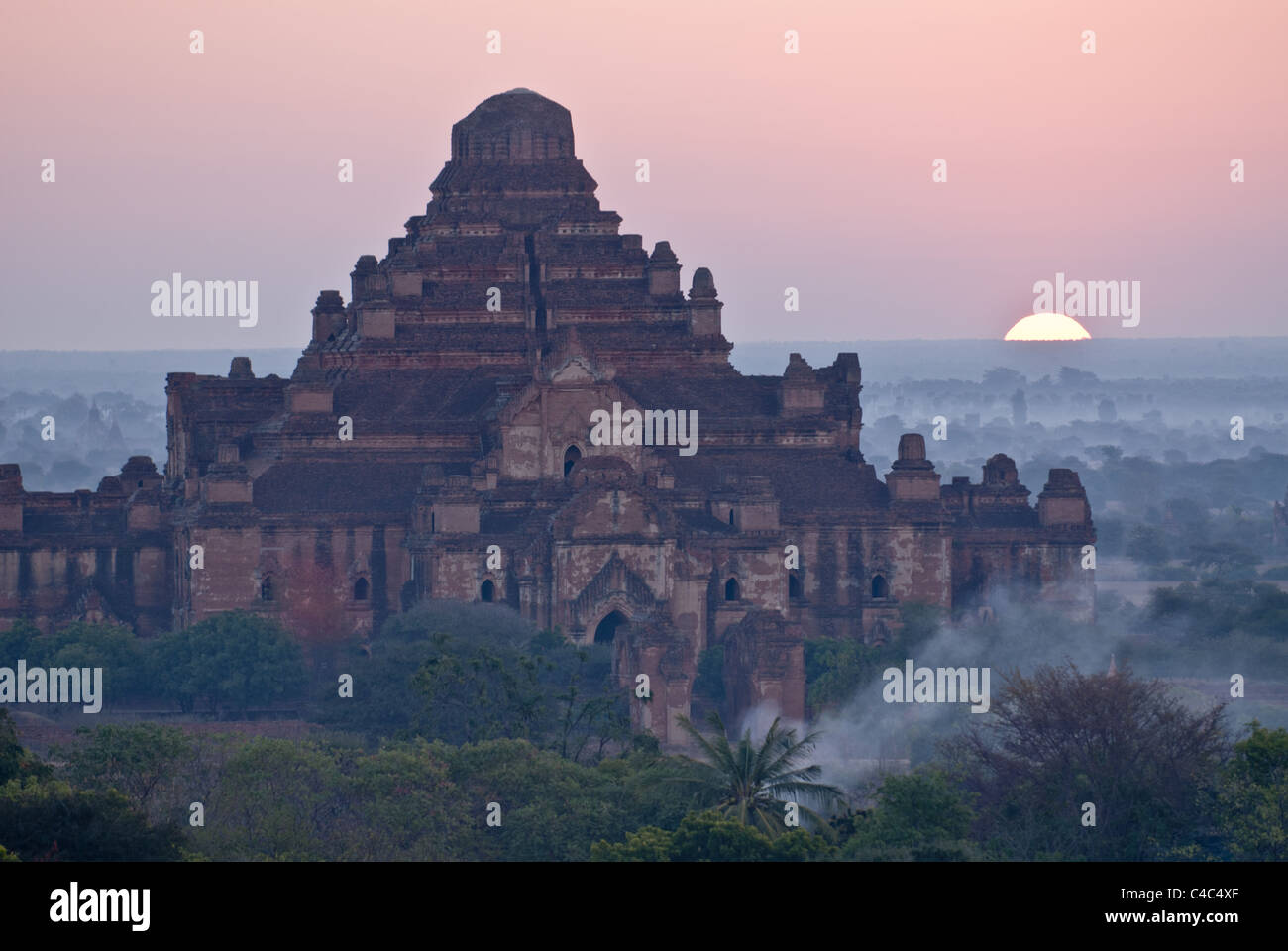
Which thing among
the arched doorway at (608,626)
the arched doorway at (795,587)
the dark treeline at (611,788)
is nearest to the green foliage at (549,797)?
the dark treeline at (611,788)

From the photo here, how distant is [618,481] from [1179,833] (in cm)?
2589

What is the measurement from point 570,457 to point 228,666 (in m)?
11.0

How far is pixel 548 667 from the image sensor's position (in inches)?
2598

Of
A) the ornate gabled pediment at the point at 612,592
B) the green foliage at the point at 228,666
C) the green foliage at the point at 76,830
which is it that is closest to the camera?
the green foliage at the point at 76,830

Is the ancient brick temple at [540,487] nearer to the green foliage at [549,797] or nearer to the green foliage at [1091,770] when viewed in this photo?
the green foliage at [549,797]

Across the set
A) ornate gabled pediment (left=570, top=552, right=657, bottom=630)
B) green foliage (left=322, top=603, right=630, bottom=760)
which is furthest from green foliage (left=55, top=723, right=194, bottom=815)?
ornate gabled pediment (left=570, top=552, right=657, bottom=630)

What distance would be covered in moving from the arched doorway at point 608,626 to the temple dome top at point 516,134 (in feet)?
63.8

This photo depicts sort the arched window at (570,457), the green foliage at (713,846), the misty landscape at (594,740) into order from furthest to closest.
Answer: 1. the arched window at (570,457)
2. the misty landscape at (594,740)
3. the green foliage at (713,846)

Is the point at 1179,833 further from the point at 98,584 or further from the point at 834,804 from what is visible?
the point at 98,584

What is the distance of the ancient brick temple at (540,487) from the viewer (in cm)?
7362

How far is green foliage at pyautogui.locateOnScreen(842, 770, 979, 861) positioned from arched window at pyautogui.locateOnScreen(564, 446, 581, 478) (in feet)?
89.5

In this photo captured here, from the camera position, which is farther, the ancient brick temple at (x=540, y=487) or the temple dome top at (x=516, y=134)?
the temple dome top at (x=516, y=134)

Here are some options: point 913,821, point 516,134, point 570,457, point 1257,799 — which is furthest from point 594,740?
point 516,134
